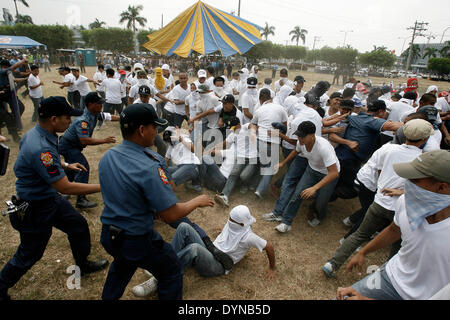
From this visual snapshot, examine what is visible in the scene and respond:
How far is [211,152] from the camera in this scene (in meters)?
4.86

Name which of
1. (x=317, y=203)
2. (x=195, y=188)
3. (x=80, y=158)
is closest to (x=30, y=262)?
(x=80, y=158)

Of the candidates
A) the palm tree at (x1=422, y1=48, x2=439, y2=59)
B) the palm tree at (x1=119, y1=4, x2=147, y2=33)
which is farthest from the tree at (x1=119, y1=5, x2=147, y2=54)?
the palm tree at (x1=422, y1=48, x2=439, y2=59)

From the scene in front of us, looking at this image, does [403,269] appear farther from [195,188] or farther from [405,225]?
[195,188]

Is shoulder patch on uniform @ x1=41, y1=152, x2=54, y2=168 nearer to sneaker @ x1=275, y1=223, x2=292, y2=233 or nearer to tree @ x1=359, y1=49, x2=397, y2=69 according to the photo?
sneaker @ x1=275, y1=223, x2=292, y2=233

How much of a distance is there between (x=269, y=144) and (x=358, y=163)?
157 cm

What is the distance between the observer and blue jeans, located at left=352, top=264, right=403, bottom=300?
68.6 inches

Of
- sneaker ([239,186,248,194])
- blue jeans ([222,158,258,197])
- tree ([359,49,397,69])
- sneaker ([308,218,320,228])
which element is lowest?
sneaker ([308,218,320,228])

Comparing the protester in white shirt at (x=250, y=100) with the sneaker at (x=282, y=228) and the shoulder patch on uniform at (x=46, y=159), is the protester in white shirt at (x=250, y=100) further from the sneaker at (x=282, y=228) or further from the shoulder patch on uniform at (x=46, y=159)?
the shoulder patch on uniform at (x=46, y=159)

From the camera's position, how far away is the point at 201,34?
18.7 feet

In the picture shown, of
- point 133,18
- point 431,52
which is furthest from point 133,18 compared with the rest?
point 431,52

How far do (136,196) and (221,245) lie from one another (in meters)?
1.58

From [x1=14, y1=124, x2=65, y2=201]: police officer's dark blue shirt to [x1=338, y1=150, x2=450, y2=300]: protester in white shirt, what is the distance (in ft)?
8.46

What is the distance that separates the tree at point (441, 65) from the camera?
4008 centimetres
